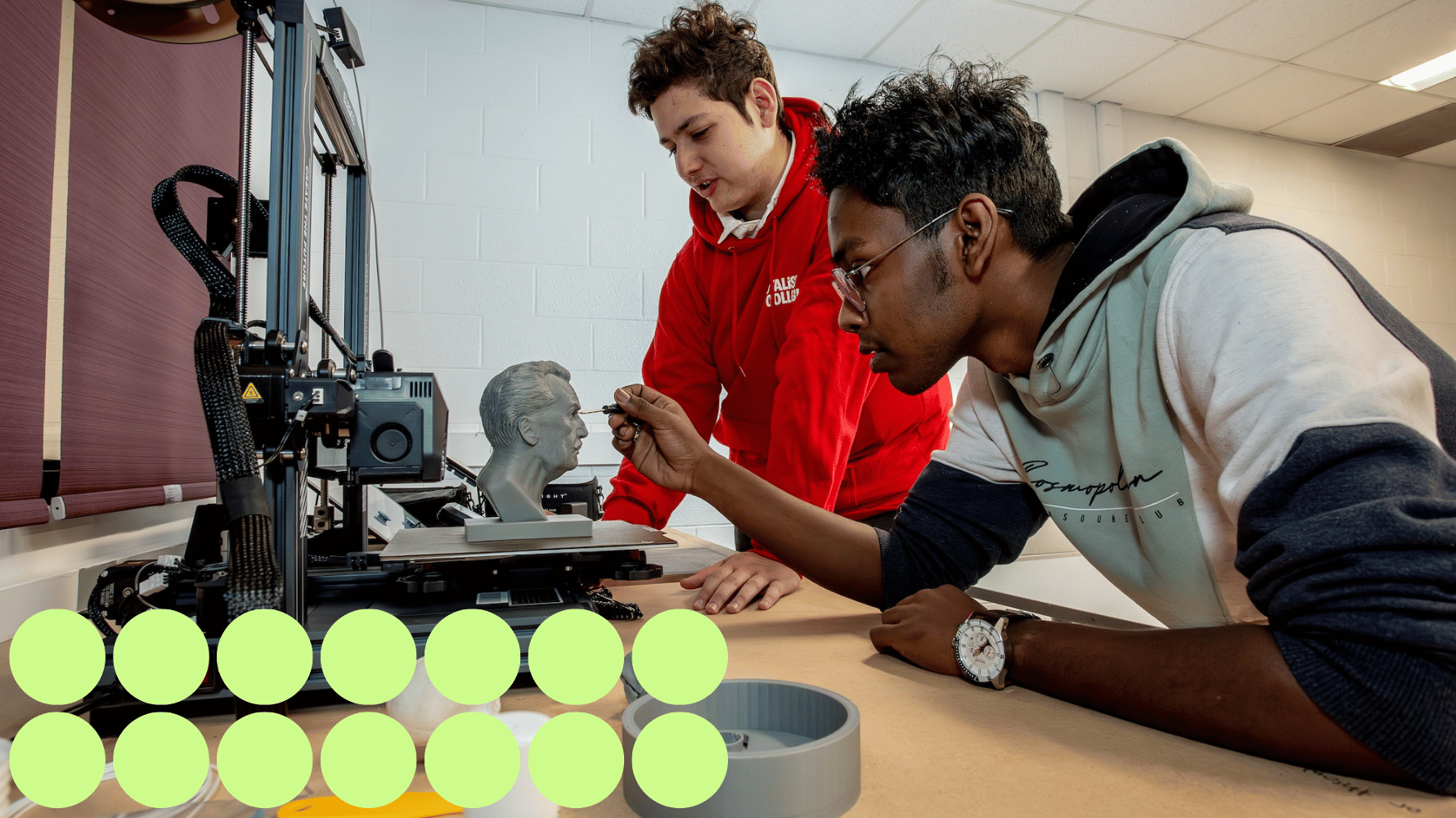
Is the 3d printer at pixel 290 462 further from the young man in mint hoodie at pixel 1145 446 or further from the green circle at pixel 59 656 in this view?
the young man in mint hoodie at pixel 1145 446

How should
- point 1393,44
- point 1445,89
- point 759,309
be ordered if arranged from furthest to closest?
point 1445,89
point 1393,44
point 759,309

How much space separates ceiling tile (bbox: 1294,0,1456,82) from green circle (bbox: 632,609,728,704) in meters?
4.57

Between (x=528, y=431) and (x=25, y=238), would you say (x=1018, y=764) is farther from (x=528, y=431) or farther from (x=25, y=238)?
(x=25, y=238)


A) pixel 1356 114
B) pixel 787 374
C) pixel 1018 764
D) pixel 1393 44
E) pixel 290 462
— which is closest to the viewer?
pixel 1018 764

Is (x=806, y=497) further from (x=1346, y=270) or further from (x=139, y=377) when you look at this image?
(x=139, y=377)

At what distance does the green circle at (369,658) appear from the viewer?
0.30 meters

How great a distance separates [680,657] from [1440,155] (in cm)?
663

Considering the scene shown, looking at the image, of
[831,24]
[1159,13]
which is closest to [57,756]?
[831,24]

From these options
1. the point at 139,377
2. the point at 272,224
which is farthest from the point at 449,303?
the point at 272,224

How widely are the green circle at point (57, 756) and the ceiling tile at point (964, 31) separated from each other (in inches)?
140

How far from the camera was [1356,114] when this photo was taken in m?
4.20

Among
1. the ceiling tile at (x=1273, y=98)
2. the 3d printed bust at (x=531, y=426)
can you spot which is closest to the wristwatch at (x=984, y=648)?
the 3d printed bust at (x=531, y=426)

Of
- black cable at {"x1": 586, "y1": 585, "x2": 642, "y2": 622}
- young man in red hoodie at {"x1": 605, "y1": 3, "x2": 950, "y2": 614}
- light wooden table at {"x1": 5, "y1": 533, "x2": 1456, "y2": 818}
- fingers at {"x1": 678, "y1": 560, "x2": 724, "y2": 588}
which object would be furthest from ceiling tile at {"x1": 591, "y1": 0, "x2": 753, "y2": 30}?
light wooden table at {"x1": 5, "y1": 533, "x2": 1456, "y2": 818}

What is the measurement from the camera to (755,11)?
10.3 ft
